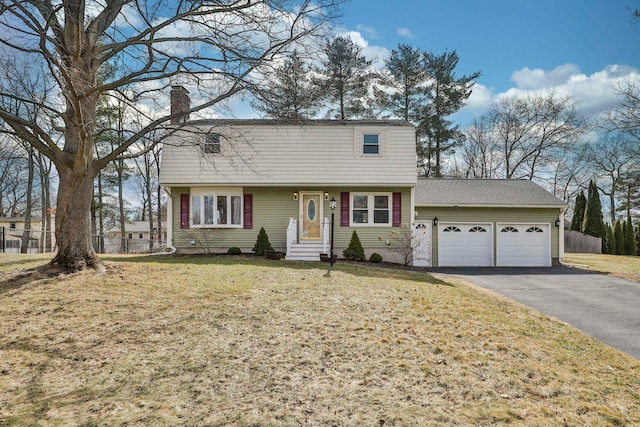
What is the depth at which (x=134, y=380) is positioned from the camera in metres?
3.57

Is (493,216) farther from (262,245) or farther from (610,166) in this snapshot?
(610,166)

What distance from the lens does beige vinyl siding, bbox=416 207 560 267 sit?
1603cm

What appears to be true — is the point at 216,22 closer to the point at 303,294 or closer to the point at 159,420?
the point at 303,294

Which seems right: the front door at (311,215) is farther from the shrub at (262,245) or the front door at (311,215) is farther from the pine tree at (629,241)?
the pine tree at (629,241)

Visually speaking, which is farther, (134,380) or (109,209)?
(109,209)

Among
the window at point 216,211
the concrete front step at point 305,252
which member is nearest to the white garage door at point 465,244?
the concrete front step at point 305,252

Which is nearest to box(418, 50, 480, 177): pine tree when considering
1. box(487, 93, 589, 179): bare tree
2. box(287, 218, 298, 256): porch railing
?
box(487, 93, 589, 179): bare tree

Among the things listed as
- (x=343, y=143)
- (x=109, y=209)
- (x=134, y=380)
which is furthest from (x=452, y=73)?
(x=134, y=380)

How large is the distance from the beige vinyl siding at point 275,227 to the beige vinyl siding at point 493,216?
178cm

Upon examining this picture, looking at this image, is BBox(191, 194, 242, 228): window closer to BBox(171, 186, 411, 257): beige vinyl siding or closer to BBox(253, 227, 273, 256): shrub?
BBox(171, 186, 411, 257): beige vinyl siding

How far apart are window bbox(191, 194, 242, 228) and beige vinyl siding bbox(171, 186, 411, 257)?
0.31 meters

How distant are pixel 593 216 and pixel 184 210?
83.6 feet

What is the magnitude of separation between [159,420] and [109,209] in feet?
82.3

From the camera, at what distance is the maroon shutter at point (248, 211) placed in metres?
14.9
